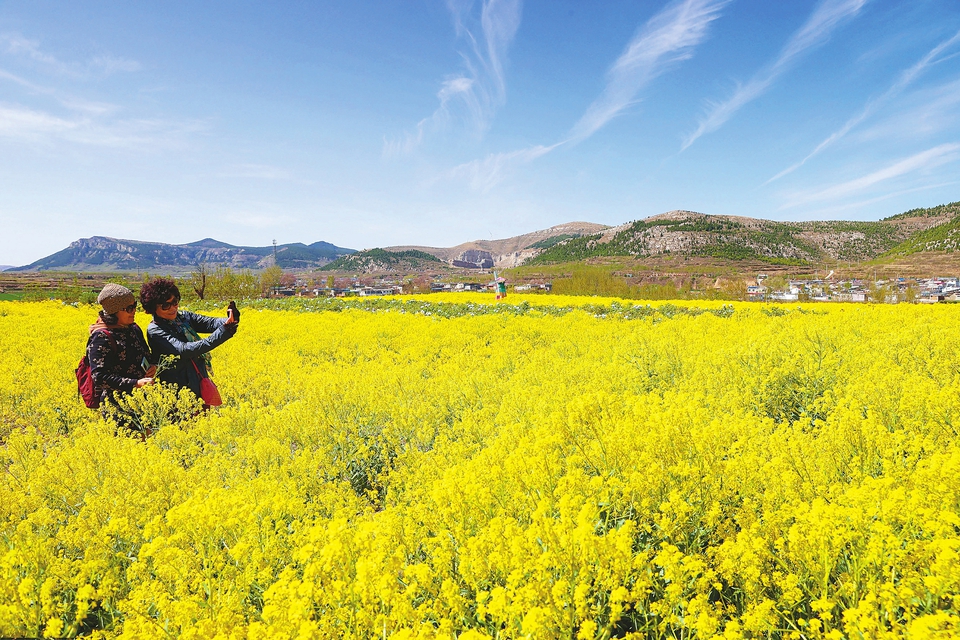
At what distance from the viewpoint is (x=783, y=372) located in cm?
625

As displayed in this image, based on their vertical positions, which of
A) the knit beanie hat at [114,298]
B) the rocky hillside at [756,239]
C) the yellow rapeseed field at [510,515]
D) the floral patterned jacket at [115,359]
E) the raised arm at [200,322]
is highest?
the rocky hillside at [756,239]

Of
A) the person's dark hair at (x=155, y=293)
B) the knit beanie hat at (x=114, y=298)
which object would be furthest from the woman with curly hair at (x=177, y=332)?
the knit beanie hat at (x=114, y=298)

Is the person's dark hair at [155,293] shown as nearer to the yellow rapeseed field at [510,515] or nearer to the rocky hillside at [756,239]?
the yellow rapeseed field at [510,515]

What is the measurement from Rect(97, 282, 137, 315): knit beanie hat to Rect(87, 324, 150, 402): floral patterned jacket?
0.30m

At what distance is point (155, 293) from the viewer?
173 inches

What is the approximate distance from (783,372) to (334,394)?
6.45 metres

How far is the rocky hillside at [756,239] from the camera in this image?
144000 mm

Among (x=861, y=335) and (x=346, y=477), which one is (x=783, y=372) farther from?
(x=346, y=477)

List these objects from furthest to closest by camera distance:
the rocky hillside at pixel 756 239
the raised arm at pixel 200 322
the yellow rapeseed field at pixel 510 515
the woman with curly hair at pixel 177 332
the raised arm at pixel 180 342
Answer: the rocky hillside at pixel 756 239 < the raised arm at pixel 200 322 < the raised arm at pixel 180 342 < the woman with curly hair at pixel 177 332 < the yellow rapeseed field at pixel 510 515

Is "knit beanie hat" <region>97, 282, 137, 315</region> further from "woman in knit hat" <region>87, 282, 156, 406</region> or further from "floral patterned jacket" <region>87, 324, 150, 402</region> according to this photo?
"floral patterned jacket" <region>87, 324, 150, 402</region>

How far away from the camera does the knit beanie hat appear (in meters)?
4.09

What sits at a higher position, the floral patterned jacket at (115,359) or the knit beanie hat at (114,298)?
the knit beanie hat at (114,298)

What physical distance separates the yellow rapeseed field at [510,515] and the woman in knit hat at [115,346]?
59 cm

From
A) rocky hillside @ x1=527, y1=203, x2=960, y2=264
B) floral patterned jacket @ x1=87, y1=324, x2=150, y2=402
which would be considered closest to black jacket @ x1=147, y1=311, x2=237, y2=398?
floral patterned jacket @ x1=87, y1=324, x2=150, y2=402
